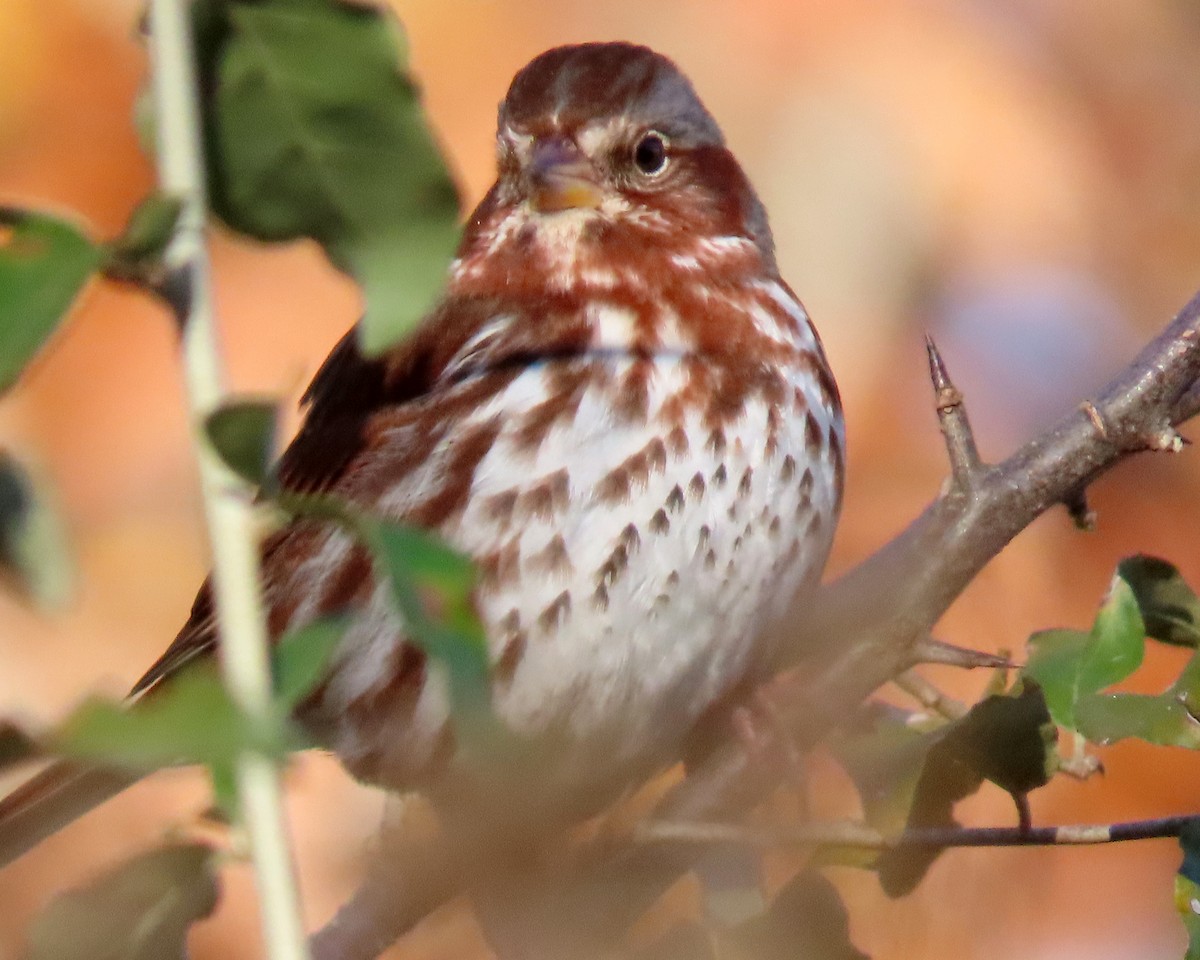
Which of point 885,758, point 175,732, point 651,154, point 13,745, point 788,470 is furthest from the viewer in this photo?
point 651,154

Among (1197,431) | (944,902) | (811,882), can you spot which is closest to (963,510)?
(811,882)

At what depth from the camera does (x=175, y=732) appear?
692 millimetres

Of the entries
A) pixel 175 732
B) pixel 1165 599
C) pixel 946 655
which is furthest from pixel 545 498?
pixel 175 732

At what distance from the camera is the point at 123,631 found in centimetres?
306

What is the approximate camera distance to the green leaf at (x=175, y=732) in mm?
684

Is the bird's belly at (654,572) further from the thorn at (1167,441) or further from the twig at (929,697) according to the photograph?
the thorn at (1167,441)

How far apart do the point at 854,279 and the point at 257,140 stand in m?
2.76

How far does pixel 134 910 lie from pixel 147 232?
469 mm

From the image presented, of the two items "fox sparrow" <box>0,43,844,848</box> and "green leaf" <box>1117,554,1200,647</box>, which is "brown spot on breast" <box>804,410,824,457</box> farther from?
"green leaf" <box>1117,554,1200,647</box>

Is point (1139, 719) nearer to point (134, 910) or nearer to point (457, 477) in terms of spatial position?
point (134, 910)

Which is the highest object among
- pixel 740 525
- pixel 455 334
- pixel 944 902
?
pixel 455 334

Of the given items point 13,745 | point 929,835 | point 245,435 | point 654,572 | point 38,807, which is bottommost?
point 38,807

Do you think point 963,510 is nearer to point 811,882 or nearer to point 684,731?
point 811,882

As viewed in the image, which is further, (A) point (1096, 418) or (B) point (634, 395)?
(B) point (634, 395)
